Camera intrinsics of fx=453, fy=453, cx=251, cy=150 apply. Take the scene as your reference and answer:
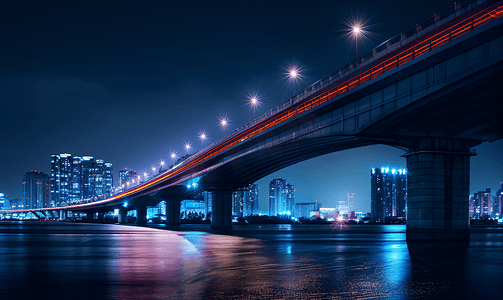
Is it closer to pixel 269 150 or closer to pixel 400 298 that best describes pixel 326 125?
pixel 269 150

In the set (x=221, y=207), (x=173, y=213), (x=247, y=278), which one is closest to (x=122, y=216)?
(x=173, y=213)

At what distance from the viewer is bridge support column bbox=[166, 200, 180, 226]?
394 feet

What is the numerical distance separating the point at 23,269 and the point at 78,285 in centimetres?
535

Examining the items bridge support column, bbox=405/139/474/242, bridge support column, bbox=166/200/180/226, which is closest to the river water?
bridge support column, bbox=405/139/474/242

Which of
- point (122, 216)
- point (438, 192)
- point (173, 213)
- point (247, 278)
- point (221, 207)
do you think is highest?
point (438, 192)

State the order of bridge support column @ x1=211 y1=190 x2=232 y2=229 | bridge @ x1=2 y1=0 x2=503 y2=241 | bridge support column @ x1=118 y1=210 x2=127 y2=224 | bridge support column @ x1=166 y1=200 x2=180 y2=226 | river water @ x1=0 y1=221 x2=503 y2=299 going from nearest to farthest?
1. river water @ x1=0 y1=221 x2=503 y2=299
2. bridge @ x1=2 y1=0 x2=503 y2=241
3. bridge support column @ x1=211 y1=190 x2=232 y2=229
4. bridge support column @ x1=166 y1=200 x2=180 y2=226
5. bridge support column @ x1=118 y1=210 x2=127 y2=224

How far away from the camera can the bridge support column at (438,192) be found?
3681 cm

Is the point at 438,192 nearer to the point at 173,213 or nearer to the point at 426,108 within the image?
the point at 426,108

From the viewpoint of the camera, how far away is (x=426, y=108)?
31.7 meters

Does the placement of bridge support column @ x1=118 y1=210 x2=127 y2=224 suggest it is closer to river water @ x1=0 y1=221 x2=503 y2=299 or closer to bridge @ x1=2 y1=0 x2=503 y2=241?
bridge @ x1=2 y1=0 x2=503 y2=241

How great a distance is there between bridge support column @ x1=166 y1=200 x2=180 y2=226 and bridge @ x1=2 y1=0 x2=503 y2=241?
70650mm

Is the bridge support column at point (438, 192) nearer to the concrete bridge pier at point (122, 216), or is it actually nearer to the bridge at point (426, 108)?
the bridge at point (426, 108)

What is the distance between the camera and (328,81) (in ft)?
139

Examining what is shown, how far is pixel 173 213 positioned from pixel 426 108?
319ft
